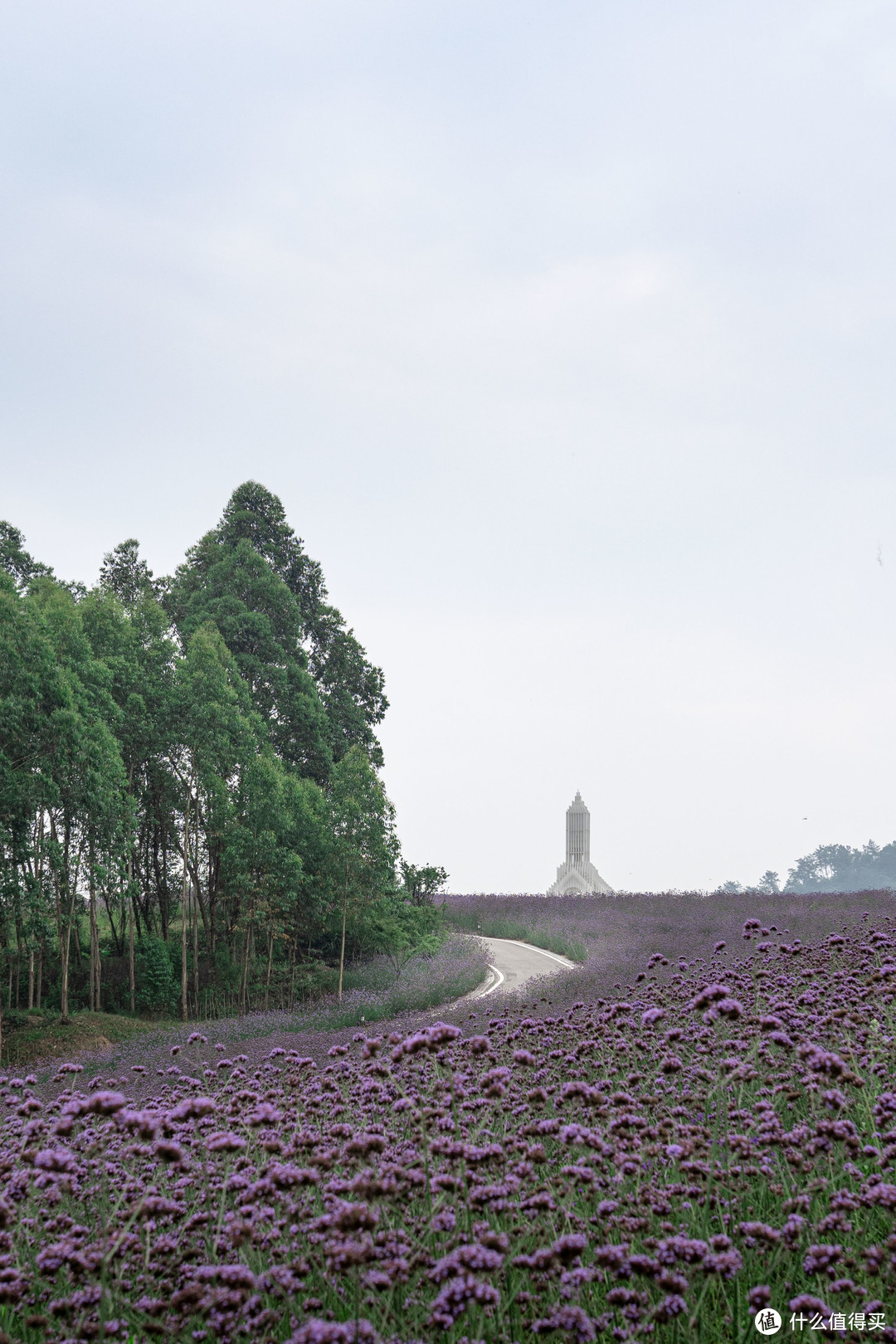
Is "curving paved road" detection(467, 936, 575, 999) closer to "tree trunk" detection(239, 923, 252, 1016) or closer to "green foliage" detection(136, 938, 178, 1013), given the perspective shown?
"tree trunk" detection(239, 923, 252, 1016)

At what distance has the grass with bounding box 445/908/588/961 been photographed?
2800cm

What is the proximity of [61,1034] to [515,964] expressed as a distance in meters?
12.5

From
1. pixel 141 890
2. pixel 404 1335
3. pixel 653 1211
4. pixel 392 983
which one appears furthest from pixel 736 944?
pixel 141 890

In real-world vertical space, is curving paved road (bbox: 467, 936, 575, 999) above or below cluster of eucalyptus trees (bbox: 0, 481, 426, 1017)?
below

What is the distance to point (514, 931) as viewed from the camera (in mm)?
34188

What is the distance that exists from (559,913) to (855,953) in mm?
25215

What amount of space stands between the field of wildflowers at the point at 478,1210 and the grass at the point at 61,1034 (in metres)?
12.9

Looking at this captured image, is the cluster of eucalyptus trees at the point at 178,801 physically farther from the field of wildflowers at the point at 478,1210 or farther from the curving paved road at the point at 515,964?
the field of wildflowers at the point at 478,1210

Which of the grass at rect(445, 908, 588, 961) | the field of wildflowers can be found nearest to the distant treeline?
the grass at rect(445, 908, 588, 961)

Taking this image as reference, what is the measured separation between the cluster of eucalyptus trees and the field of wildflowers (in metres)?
14.4

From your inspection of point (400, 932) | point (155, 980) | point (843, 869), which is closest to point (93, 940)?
point (155, 980)

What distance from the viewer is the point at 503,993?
18.0 m

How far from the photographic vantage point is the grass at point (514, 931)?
28000 mm

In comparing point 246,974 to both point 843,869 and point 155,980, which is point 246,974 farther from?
point 843,869
